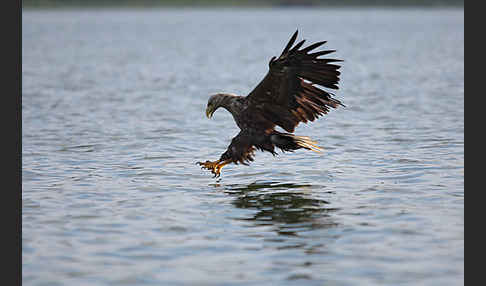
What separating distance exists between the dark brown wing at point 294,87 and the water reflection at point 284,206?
89cm

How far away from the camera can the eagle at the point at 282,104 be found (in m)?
10.2

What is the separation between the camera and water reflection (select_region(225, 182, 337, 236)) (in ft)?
28.4

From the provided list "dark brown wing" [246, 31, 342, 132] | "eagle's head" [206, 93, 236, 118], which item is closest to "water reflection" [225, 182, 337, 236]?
"dark brown wing" [246, 31, 342, 132]

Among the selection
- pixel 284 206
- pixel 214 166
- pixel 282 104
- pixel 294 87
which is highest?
pixel 294 87

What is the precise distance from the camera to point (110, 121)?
17.3 meters

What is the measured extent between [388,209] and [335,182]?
172 cm

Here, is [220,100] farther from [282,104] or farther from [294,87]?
[294,87]

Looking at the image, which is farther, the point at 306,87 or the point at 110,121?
the point at 110,121

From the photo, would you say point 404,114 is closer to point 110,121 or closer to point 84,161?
point 110,121

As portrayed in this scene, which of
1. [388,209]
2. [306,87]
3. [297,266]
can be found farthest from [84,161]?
[297,266]

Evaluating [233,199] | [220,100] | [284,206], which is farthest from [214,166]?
[284,206]

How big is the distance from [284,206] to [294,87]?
5.48ft

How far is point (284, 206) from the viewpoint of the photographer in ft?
31.3

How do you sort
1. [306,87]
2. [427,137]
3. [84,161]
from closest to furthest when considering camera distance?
[306,87] → [84,161] → [427,137]
